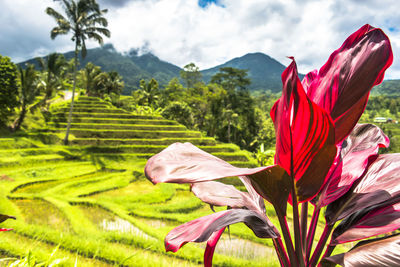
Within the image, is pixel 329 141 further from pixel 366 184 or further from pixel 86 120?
pixel 86 120

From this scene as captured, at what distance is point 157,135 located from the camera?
1239 centimetres

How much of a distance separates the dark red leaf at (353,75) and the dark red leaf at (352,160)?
131 mm

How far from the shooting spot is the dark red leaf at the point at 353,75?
45 centimetres

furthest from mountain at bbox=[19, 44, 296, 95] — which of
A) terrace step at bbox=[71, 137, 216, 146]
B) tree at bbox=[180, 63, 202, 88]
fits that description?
terrace step at bbox=[71, 137, 216, 146]

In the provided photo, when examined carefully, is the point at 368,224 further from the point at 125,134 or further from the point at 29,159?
the point at 125,134

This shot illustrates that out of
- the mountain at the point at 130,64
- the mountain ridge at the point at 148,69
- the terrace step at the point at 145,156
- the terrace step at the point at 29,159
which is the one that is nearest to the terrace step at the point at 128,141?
the terrace step at the point at 145,156

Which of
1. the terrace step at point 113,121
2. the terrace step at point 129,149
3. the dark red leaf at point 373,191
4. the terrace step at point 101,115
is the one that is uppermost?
the terrace step at point 101,115

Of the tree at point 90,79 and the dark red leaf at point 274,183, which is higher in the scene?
the tree at point 90,79

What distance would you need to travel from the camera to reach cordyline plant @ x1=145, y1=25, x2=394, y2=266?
16.8 inches

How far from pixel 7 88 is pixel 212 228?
12.3 metres

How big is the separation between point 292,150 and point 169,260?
233cm

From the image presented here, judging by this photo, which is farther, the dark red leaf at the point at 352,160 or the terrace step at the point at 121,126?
the terrace step at the point at 121,126

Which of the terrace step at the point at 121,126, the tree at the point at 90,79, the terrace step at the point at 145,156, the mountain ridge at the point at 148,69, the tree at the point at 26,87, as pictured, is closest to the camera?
the terrace step at the point at 145,156

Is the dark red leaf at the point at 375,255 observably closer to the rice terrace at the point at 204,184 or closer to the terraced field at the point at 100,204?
the rice terrace at the point at 204,184
